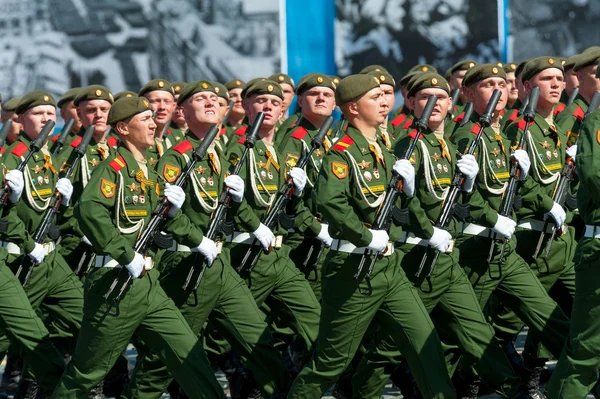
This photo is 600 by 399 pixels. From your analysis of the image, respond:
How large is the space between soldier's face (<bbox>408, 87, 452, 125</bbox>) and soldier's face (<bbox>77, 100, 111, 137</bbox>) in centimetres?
229

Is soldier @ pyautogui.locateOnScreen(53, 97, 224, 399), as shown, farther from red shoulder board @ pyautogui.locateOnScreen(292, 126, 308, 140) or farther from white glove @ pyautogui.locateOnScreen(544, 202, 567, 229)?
white glove @ pyautogui.locateOnScreen(544, 202, 567, 229)

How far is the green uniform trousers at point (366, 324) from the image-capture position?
768 cm

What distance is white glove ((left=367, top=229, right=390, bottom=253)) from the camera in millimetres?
7523

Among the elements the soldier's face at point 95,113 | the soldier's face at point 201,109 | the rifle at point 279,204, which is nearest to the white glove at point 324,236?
the rifle at point 279,204

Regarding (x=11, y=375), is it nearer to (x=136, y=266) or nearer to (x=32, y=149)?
(x=32, y=149)

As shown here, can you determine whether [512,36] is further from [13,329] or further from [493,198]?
[13,329]

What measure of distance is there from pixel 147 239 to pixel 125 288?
311 mm

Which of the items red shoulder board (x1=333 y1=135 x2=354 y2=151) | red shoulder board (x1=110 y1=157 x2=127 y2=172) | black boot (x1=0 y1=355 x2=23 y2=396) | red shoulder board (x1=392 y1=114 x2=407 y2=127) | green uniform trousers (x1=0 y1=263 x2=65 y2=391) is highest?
red shoulder board (x1=333 y1=135 x2=354 y2=151)

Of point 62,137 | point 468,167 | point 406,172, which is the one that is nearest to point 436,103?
point 468,167

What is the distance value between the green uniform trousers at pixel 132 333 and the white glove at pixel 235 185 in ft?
3.34

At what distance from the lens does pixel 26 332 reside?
8.52m

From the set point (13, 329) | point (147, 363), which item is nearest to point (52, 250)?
point (13, 329)

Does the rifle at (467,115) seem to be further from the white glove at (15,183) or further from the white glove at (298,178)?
the white glove at (15,183)

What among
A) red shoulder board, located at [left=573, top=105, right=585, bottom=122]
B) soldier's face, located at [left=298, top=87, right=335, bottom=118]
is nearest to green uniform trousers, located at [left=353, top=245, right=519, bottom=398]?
red shoulder board, located at [left=573, top=105, right=585, bottom=122]
